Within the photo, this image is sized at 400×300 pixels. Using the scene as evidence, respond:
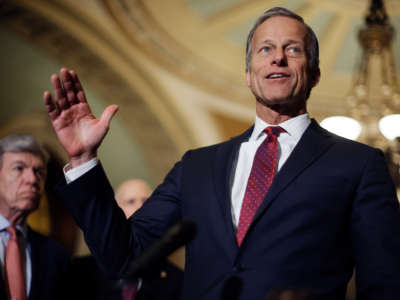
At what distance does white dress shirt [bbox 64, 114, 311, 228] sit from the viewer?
1.42 m

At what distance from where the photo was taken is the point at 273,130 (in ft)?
5.07

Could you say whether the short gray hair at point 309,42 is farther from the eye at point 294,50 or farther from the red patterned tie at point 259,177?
the red patterned tie at point 259,177

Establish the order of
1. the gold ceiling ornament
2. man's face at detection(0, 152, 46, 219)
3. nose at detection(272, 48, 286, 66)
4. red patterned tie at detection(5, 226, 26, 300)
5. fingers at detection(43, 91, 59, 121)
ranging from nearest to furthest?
fingers at detection(43, 91, 59, 121)
nose at detection(272, 48, 286, 66)
red patterned tie at detection(5, 226, 26, 300)
man's face at detection(0, 152, 46, 219)
the gold ceiling ornament

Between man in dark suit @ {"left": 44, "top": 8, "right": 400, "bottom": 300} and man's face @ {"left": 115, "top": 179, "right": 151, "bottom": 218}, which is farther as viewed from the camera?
man's face @ {"left": 115, "top": 179, "right": 151, "bottom": 218}

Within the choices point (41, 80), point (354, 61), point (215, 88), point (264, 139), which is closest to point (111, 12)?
point (41, 80)

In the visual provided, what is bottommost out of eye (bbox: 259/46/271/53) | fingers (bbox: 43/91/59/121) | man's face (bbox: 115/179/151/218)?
man's face (bbox: 115/179/151/218)

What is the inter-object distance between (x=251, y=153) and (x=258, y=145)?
0.10 ft

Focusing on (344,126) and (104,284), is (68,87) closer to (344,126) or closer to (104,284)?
(104,284)

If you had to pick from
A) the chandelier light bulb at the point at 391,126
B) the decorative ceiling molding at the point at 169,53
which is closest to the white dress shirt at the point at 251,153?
the chandelier light bulb at the point at 391,126

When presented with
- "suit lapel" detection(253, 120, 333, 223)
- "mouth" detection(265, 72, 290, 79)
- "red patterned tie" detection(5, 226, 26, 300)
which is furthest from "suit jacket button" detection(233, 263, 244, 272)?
"red patterned tie" detection(5, 226, 26, 300)

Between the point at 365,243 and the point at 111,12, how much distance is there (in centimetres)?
536

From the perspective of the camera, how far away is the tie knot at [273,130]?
154cm

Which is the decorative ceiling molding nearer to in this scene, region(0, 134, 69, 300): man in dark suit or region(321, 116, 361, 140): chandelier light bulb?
region(321, 116, 361, 140): chandelier light bulb

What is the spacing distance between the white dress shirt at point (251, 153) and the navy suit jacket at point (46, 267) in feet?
3.95
